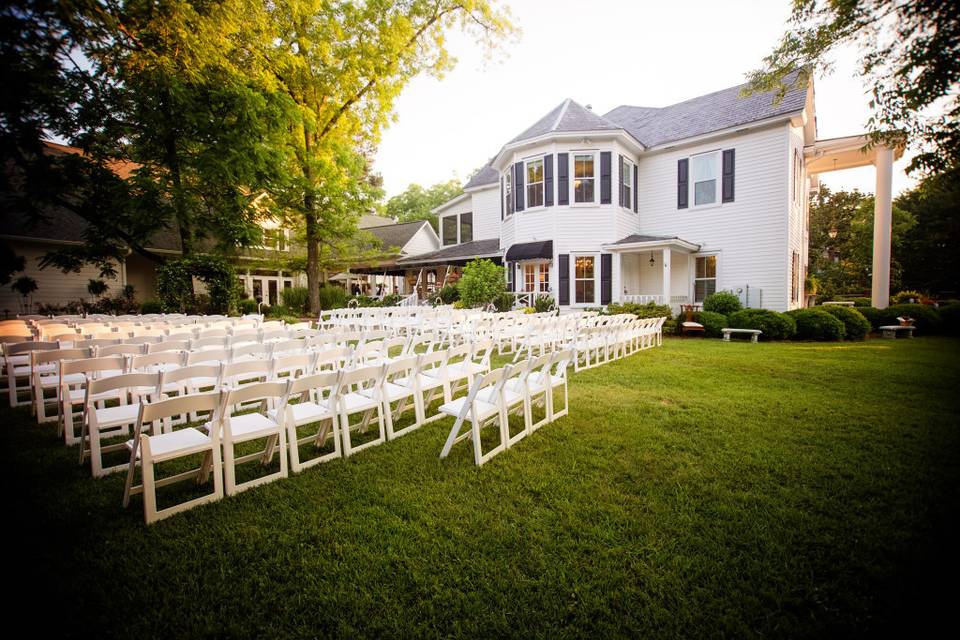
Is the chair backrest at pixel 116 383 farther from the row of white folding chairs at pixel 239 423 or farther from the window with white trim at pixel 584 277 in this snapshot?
the window with white trim at pixel 584 277

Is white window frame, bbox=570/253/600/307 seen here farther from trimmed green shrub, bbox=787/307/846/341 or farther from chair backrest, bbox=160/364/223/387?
chair backrest, bbox=160/364/223/387

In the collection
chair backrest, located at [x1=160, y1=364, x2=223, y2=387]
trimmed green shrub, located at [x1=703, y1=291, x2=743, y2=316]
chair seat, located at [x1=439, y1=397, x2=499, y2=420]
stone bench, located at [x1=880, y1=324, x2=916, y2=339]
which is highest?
trimmed green shrub, located at [x1=703, y1=291, x2=743, y2=316]

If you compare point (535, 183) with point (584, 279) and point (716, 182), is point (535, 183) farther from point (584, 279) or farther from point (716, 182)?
point (716, 182)

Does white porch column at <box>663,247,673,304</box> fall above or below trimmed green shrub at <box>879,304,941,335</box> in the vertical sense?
above

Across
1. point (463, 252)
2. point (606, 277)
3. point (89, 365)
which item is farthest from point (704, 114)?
point (89, 365)

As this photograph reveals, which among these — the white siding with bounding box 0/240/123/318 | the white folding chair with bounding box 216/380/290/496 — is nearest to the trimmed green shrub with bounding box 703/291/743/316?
the white folding chair with bounding box 216/380/290/496

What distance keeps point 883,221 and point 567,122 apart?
12693 millimetres

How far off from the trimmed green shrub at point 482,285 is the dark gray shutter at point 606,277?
3.82 metres

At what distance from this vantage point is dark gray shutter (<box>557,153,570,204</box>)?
16.7m

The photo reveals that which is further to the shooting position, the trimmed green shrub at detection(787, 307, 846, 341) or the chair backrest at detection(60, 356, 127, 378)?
the trimmed green shrub at detection(787, 307, 846, 341)

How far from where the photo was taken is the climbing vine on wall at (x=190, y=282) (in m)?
13.2

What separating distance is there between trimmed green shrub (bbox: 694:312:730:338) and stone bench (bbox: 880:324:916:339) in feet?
18.2

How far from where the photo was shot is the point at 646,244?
50.9 ft

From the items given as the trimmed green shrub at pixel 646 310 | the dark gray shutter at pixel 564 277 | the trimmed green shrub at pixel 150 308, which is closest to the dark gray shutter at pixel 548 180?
the dark gray shutter at pixel 564 277
